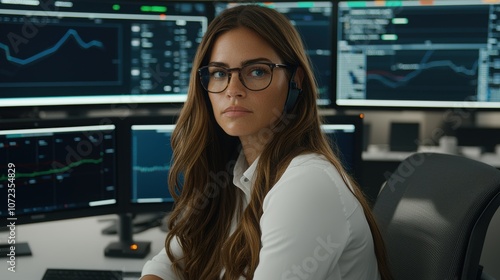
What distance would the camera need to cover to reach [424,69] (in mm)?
2111

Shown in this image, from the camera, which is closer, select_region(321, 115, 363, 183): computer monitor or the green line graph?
the green line graph

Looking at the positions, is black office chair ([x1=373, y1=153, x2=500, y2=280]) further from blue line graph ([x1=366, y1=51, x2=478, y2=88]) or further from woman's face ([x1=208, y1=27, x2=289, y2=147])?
blue line graph ([x1=366, y1=51, x2=478, y2=88])

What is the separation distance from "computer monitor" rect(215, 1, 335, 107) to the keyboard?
92cm

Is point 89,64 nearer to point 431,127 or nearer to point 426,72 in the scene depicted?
point 426,72

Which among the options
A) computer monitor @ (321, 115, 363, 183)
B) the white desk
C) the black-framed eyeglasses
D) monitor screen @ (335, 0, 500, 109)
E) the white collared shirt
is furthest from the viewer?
monitor screen @ (335, 0, 500, 109)

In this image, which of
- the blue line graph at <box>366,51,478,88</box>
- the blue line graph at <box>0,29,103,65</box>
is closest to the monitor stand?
the blue line graph at <box>0,29,103,65</box>

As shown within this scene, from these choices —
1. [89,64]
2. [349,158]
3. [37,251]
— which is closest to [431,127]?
[349,158]

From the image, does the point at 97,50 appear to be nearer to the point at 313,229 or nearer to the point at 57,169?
the point at 57,169

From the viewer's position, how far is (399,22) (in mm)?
2086

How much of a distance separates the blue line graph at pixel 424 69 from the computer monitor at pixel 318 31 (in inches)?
6.1

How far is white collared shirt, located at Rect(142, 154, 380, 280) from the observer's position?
1.03m

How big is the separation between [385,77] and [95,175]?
1.03 m

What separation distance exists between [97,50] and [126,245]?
1.91 feet

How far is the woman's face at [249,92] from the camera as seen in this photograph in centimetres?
122
